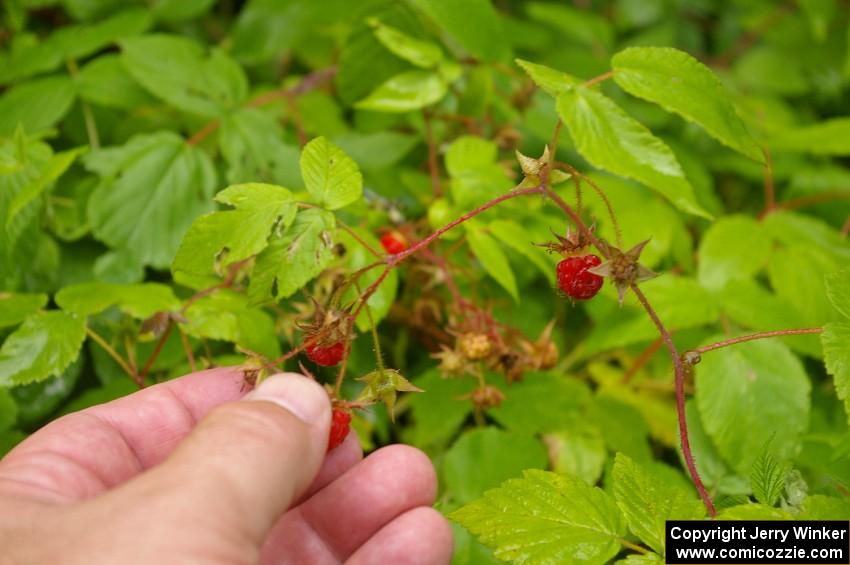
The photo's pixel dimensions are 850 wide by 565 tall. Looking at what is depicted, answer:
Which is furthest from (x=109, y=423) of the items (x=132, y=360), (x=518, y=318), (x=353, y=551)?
(x=518, y=318)

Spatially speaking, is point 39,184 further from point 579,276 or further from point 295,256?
point 579,276

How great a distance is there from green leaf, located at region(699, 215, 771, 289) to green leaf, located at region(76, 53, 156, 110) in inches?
59.3

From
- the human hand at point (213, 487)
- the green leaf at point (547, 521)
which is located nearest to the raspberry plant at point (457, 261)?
the green leaf at point (547, 521)

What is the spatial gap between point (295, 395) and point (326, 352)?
14 cm

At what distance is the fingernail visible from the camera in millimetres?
1137

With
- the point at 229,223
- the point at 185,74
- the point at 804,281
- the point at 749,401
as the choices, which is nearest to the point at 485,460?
the point at 749,401

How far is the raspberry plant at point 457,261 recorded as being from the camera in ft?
4.29

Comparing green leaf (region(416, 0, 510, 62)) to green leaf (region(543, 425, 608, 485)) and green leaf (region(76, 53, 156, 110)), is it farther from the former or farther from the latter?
green leaf (region(543, 425, 608, 485))

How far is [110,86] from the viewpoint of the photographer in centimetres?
219

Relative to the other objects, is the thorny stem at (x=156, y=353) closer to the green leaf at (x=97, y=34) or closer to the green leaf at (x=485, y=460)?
the green leaf at (x=485, y=460)

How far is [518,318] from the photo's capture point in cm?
213

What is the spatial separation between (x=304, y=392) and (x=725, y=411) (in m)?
0.94

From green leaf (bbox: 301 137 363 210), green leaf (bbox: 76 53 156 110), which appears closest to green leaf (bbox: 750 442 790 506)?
green leaf (bbox: 301 137 363 210)

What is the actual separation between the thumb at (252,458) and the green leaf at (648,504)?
1.55ft
